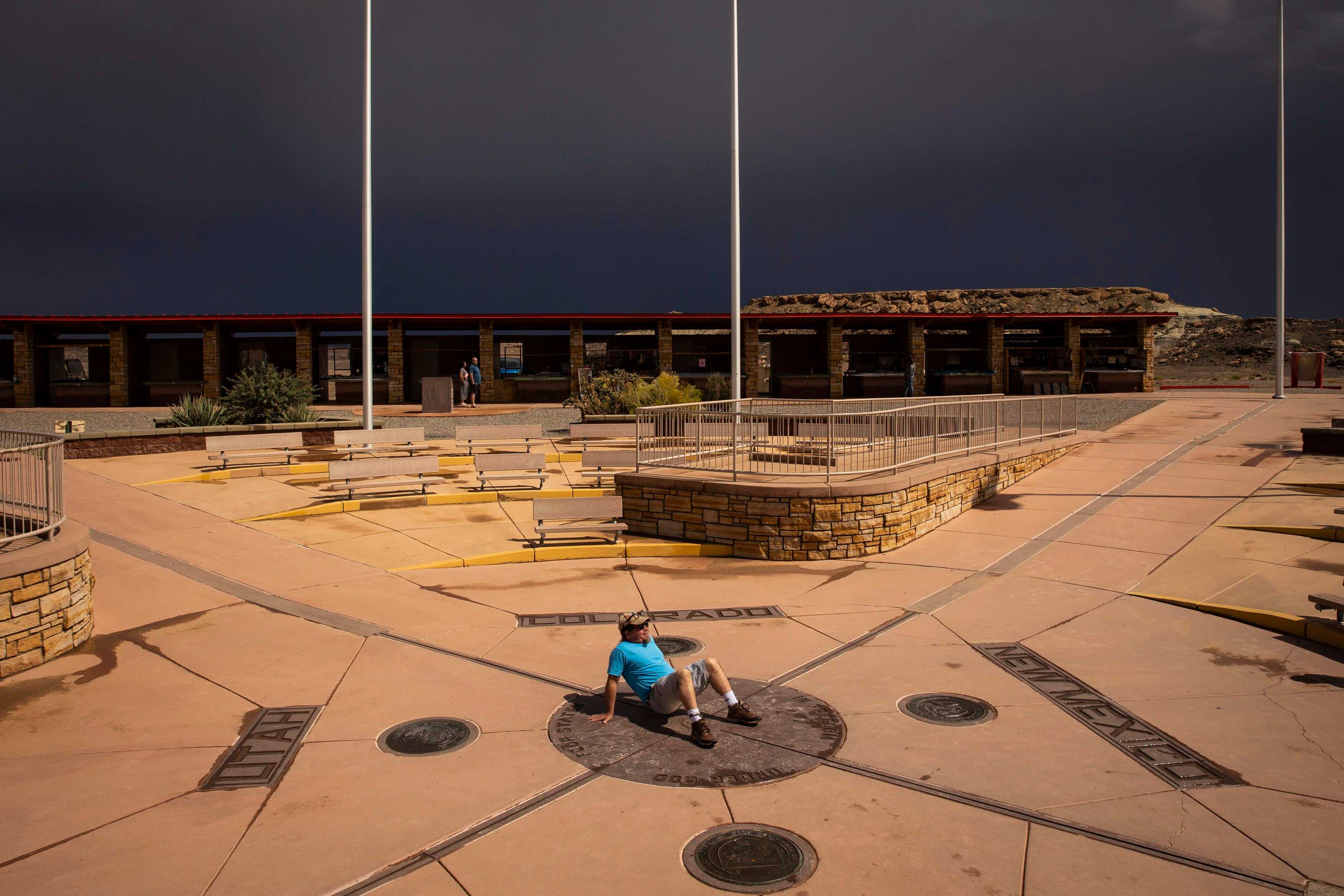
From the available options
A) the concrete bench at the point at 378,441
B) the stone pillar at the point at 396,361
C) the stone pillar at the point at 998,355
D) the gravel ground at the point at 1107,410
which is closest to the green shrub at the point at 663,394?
the concrete bench at the point at 378,441

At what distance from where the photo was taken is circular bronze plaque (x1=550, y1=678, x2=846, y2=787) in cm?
574

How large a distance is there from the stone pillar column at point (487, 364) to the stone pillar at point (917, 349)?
18044 millimetres

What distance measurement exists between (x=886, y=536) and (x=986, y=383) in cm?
3003

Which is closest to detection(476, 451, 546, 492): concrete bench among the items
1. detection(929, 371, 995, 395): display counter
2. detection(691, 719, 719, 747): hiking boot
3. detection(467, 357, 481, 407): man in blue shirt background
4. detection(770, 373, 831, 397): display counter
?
detection(691, 719, 719, 747): hiking boot

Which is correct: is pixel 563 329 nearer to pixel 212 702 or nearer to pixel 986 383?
pixel 986 383

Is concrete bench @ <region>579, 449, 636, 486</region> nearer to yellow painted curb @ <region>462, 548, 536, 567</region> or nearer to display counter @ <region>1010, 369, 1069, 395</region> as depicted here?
yellow painted curb @ <region>462, 548, 536, 567</region>

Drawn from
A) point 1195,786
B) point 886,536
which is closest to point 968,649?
point 1195,786

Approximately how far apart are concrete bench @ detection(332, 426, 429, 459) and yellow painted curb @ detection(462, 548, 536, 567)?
6750 millimetres

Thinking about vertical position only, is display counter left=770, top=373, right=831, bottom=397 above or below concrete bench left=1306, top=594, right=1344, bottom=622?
above

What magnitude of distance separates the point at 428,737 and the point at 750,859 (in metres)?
2.64

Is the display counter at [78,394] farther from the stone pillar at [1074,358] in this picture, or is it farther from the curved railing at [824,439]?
the stone pillar at [1074,358]

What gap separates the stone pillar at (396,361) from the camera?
3722 centimetres

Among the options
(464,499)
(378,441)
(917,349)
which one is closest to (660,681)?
(464,499)

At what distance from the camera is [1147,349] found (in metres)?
39.3
